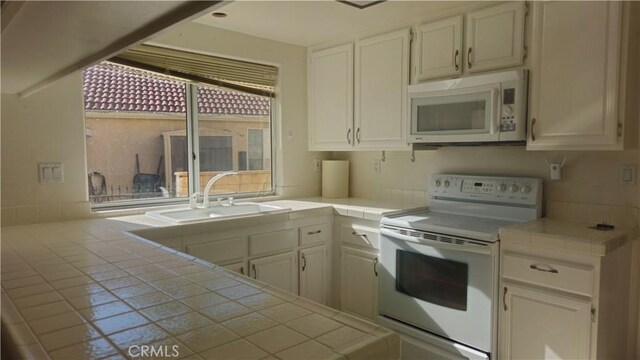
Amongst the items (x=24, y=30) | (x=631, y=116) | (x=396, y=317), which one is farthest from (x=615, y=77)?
(x=24, y=30)

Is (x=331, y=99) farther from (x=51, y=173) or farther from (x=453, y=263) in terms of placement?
(x=51, y=173)

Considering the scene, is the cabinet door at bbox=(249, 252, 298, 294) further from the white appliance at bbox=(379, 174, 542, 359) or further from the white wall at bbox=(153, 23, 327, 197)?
the white wall at bbox=(153, 23, 327, 197)

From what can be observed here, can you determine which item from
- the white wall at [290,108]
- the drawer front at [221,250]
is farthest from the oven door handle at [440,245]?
the white wall at [290,108]

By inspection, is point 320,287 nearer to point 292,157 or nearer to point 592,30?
point 292,157

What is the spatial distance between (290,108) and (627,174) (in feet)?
7.71

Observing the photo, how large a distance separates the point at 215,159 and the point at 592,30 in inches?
96.7

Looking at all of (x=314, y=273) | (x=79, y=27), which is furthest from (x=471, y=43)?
(x=79, y=27)

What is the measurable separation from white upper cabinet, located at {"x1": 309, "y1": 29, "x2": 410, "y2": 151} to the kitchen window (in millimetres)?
418

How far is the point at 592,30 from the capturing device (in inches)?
81.4

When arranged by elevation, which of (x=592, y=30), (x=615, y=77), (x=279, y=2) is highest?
(x=279, y=2)

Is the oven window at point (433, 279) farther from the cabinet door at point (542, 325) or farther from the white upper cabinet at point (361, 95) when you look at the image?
the white upper cabinet at point (361, 95)

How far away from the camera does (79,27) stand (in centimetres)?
83

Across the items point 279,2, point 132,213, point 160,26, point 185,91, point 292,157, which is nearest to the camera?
point 160,26

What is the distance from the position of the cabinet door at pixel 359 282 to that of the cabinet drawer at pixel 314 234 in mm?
162
